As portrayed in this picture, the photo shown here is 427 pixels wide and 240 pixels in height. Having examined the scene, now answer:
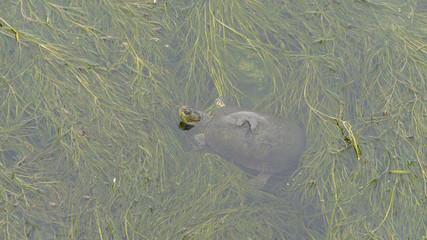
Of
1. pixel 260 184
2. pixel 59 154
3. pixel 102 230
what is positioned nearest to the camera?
pixel 102 230

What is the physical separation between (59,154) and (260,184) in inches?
82.7

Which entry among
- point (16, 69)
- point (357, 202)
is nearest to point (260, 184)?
point (357, 202)

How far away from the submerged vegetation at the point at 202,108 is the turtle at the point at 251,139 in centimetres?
14

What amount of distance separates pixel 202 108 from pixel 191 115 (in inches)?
16.5

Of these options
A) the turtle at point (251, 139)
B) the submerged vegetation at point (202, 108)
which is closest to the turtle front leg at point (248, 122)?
the turtle at point (251, 139)

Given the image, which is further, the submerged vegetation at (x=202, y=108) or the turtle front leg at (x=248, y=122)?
the turtle front leg at (x=248, y=122)

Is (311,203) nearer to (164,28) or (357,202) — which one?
(357,202)

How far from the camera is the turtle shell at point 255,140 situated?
3.76 metres

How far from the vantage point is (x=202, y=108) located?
4.19 meters

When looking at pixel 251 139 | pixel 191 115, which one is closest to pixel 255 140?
pixel 251 139

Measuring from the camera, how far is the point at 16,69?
390cm

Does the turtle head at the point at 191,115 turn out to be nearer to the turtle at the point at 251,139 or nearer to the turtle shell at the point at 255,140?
the turtle at the point at 251,139

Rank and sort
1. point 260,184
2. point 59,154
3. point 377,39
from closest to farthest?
1. point 59,154
2. point 260,184
3. point 377,39

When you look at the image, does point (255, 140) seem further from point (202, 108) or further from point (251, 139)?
point (202, 108)
